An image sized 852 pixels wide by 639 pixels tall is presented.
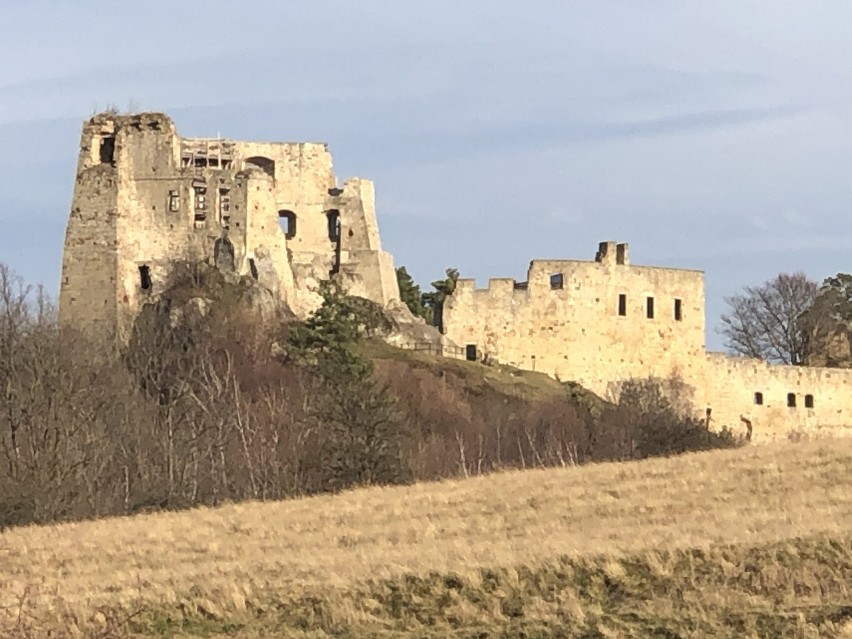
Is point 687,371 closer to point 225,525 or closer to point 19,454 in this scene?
point 19,454

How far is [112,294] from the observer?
184 ft

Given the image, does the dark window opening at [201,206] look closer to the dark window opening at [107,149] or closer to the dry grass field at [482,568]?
the dark window opening at [107,149]

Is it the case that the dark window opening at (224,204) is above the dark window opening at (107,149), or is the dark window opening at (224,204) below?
below

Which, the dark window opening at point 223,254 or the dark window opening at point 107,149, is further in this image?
the dark window opening at point 107,149

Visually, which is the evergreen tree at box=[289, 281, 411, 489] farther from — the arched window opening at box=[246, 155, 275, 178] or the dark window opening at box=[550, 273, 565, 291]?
the dark window opening at box=[550, 273, 565, 291]

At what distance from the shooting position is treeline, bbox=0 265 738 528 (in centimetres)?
Answer: 4450

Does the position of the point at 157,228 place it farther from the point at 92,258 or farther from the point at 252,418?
the point at 252,418

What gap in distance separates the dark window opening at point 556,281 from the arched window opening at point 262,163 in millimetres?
8004

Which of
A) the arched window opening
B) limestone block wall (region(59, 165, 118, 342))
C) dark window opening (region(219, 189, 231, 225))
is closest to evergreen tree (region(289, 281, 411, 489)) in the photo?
dark window opening (region(219, 189, 231, 225))

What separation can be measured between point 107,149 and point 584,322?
13440 millimetres

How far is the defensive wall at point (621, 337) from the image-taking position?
193ft

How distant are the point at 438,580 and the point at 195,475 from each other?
23.7 meters

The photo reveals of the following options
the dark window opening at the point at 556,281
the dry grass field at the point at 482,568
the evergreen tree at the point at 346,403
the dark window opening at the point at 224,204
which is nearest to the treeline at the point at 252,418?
the evergreen tree at the point at 346,403

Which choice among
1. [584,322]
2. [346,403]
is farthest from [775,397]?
[346,403]
